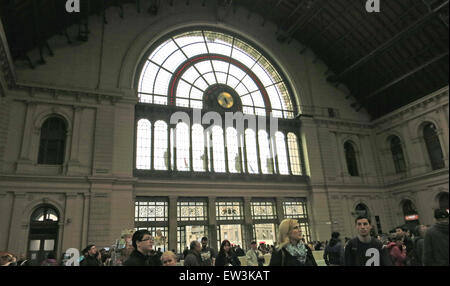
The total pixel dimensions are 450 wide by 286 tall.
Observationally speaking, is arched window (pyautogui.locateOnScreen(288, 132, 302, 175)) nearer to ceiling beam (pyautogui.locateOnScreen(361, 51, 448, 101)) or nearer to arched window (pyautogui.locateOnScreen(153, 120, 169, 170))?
ceiling beam (pyautogui.locateOnScreen(361, 51, 448, 101))

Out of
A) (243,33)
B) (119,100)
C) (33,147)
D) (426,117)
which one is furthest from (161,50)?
(426,117)

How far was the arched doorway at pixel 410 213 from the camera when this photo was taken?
1028 inches

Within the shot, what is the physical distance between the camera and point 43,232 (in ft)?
61.4

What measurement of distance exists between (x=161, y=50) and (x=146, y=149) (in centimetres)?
830

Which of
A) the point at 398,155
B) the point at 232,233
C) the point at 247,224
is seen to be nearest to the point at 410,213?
the point at 398,155

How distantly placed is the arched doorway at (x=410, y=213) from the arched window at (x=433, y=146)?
3.87m

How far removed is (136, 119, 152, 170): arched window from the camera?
22.4 metres

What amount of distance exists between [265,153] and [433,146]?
44.0 feet

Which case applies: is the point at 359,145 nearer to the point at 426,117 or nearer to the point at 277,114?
the point at 426,117

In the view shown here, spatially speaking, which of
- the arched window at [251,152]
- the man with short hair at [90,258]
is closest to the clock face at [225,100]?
the arched window at [251,152]

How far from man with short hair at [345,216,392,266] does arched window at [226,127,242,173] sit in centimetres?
2028
